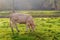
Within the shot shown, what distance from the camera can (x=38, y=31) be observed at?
242 cm

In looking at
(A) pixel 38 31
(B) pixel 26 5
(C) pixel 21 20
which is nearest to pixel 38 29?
(A) pixel 38 31

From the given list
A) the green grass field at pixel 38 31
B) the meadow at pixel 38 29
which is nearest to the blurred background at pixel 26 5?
the meadow at pixel 38 29

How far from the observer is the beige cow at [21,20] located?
2.44m

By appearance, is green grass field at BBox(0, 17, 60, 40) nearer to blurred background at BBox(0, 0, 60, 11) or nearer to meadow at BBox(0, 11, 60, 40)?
meadow at BBox(0, 11, 60, 40)

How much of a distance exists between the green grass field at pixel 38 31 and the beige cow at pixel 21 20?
64mm

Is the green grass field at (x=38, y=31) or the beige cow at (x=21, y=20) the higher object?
the beige cow at (x=21, y=20)

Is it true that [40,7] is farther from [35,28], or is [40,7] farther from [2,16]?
[2,16]

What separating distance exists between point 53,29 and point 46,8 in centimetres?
36

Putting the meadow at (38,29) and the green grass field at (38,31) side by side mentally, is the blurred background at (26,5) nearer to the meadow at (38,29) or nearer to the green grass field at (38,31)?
the meadow at (38,29)

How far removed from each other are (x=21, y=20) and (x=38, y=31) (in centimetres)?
30

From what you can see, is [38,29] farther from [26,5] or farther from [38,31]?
[26,5]

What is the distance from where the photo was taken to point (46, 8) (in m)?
2.62

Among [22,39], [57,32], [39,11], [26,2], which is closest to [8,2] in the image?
[26,2]

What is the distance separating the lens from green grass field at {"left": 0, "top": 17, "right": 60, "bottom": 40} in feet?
7.55
